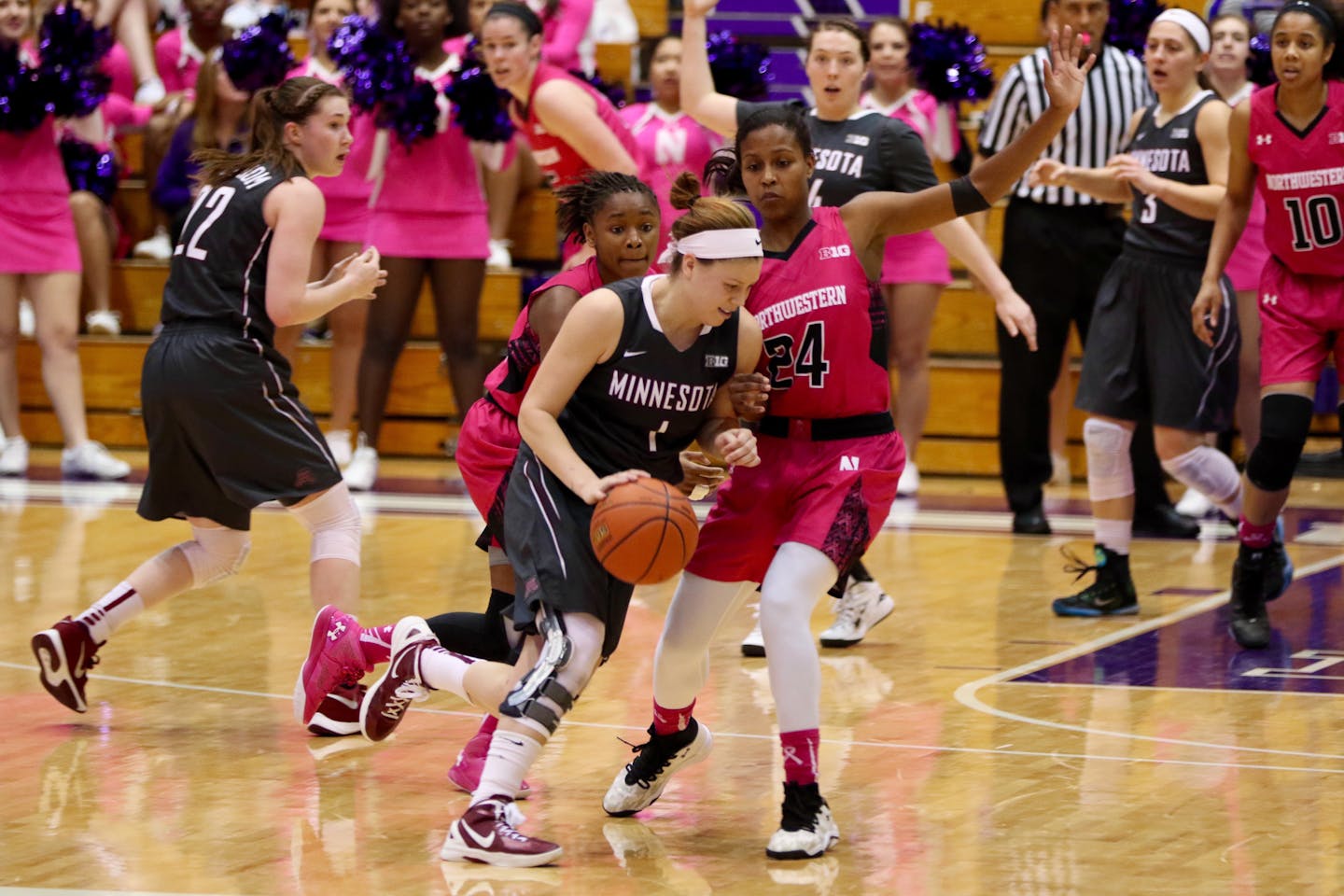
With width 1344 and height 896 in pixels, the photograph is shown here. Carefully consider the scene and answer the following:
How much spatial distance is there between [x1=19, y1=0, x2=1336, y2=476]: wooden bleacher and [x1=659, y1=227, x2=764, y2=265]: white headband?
662 centimetres

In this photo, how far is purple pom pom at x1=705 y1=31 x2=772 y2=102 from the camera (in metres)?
10.5

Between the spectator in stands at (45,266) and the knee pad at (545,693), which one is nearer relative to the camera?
the knee pad at (545,693)

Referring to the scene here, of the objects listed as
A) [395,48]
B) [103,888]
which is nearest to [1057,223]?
[395,48]

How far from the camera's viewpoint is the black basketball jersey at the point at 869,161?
6562 mm

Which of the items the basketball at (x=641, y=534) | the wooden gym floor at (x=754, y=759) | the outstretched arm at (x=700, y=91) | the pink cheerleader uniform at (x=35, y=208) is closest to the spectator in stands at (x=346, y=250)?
the pink cheerleader uniform at (x=35, y=208)

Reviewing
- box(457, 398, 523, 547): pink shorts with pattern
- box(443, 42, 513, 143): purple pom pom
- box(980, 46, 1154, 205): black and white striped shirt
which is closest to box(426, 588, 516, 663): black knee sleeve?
box(457, 398, 523, 547): pink shorts with pattern

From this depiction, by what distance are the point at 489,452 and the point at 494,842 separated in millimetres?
1120

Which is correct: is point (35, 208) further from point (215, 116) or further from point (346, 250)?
point (346, 250)

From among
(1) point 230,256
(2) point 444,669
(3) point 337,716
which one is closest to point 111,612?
(3) point 337,716

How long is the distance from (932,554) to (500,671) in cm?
426

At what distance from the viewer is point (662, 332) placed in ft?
14.6

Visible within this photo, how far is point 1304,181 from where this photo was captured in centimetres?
645

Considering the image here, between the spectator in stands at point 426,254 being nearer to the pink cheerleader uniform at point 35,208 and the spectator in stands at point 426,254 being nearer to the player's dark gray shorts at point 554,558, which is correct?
the pink cheerleader uniform at point 35,208

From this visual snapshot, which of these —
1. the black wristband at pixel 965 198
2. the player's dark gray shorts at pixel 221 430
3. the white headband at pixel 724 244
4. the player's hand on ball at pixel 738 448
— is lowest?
the player's dark gray shorts at pixel 221 430
